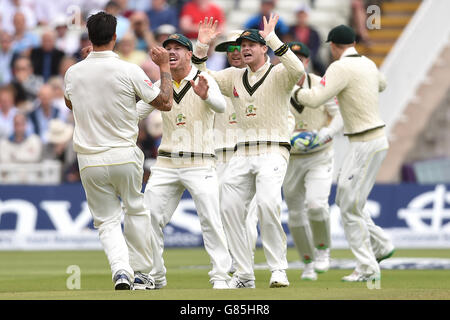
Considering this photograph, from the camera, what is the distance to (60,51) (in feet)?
69.3

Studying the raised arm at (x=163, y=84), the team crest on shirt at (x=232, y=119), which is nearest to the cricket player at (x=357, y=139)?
the team crest on shirt at (x=232, y=119)

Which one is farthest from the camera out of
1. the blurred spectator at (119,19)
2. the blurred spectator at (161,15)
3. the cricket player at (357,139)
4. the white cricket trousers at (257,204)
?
the blurred spectator at (161,15)

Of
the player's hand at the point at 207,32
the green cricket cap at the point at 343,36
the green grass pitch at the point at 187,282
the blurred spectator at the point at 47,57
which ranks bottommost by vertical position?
the green grass pitch at the point at 187,282

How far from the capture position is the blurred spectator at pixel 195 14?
829 inches

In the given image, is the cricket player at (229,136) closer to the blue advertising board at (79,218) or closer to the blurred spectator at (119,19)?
the blue advertising board at (79,218)

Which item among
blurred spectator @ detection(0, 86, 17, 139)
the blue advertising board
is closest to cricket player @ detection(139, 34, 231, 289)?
the blue advertising board

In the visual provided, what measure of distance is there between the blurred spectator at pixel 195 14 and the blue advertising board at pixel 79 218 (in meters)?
4.44

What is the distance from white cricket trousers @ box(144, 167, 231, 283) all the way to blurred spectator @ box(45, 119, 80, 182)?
8.35 meters

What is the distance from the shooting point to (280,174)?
34.0 ft

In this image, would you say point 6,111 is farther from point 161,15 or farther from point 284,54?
point 284,54

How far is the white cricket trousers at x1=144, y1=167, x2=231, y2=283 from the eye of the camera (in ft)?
34.2

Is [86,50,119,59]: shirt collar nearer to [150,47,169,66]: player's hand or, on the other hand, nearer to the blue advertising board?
[150,47,169,66]: player's hand

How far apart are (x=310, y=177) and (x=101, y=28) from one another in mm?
4128

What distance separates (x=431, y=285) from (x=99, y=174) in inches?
145
